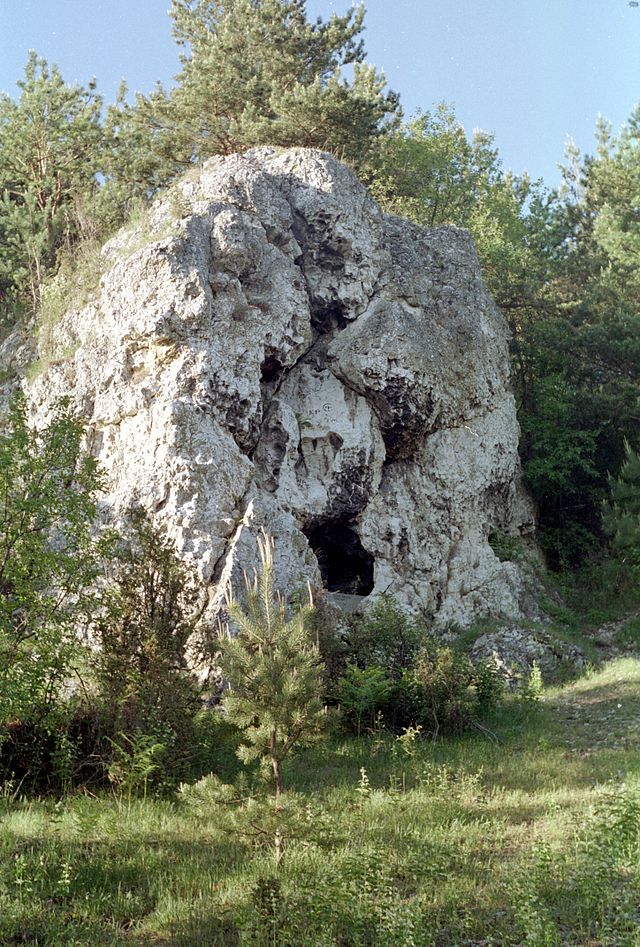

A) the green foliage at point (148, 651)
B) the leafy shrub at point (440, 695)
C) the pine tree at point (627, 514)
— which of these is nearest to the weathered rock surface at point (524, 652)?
the leafy shrub at point (440, 695)

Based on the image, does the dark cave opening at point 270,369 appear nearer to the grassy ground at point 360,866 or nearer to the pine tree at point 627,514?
the grassy ground at point 360,866

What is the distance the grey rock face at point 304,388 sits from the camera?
13.3m

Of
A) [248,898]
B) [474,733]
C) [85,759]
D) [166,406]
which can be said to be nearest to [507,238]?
[166,406]

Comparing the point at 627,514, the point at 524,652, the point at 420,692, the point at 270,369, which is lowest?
the point at 420,692

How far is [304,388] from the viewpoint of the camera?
54.1 feet

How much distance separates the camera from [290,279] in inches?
631

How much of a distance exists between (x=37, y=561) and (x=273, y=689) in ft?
10.5

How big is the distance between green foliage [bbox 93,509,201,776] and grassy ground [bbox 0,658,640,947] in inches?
34.9

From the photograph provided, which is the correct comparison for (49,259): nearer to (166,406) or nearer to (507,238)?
(166,406)

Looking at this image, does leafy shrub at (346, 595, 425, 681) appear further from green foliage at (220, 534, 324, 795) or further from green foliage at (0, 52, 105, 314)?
green foliage at (0, 52, 105, 314)

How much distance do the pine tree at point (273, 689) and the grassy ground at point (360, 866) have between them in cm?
52

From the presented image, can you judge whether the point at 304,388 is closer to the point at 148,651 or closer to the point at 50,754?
the point at 148,651

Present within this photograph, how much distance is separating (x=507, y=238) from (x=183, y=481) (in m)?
19.7

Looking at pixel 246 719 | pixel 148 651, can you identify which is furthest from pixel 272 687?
pixel 148 651
